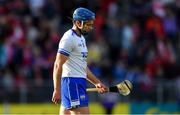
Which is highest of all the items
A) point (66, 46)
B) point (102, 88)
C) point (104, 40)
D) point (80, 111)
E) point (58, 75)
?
point (104, 40)

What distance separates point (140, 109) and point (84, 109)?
33.8ft

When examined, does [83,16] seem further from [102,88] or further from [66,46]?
[102,88]

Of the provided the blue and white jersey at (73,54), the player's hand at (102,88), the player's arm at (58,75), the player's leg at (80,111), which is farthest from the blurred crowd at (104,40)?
the player's arm at (58,75)

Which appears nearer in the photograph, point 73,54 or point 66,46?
point 66,46

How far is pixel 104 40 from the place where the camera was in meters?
23.0

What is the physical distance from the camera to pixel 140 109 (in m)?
21.9

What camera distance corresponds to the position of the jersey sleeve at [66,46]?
1159 cm

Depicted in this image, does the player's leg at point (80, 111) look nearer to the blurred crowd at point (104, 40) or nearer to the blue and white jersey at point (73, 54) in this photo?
the blue and white jersey at point (73, 54)

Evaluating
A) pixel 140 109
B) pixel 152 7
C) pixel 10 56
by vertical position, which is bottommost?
pixel 140 109

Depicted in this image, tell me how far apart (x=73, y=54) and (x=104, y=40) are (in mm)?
11220

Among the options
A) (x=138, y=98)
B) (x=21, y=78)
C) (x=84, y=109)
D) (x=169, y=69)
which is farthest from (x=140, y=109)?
(x=84, y=109)

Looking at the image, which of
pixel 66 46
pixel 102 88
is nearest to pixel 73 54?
pixel 66 46

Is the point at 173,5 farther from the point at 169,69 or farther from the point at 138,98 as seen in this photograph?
the point at 138,98

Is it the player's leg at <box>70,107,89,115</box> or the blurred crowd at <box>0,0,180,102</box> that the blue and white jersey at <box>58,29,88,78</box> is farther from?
the blurred crowd at <box>0,0,180,102</box>
